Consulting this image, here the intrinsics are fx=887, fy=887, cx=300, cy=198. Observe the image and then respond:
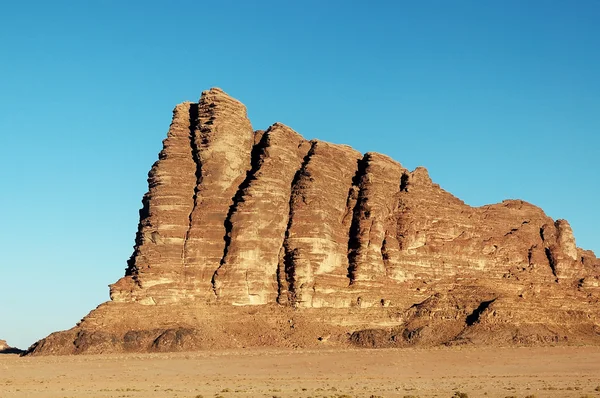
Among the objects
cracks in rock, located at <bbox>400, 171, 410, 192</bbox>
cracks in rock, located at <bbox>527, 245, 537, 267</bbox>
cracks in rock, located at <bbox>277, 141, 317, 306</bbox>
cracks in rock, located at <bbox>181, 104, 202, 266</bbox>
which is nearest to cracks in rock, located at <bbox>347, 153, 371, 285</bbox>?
cracks in rock, located at <bbox>400, 171, 410, 192</bbox>

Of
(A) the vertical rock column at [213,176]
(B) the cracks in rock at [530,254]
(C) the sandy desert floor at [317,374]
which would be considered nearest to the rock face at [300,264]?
(A) the vertical rock column at [213,176]

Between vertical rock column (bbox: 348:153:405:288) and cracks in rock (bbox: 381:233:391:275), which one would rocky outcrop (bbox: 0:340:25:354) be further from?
cracks in rock (bbox: 381:233:391:275)

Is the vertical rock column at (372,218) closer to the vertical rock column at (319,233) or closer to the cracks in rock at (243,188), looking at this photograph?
the vertical rock column at (319,233)

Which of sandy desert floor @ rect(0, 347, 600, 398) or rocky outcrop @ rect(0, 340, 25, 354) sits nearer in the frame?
sandy desert floor @ rect(0, 347, 600, 398)

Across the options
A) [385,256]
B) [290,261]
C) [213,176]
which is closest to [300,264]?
[290,261]

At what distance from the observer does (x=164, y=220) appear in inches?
3984

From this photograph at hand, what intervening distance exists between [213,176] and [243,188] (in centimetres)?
381

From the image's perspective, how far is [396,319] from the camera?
10238 cm

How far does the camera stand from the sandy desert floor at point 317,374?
55312mm

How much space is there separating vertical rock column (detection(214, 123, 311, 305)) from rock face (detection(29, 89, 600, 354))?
0.17 m

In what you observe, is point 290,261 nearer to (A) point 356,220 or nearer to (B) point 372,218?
(A) point 356,220

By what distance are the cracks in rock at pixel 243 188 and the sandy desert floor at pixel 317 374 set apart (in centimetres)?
1437

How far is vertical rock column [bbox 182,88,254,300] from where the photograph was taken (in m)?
101

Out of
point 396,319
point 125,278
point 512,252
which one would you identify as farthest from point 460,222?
point 125,278
